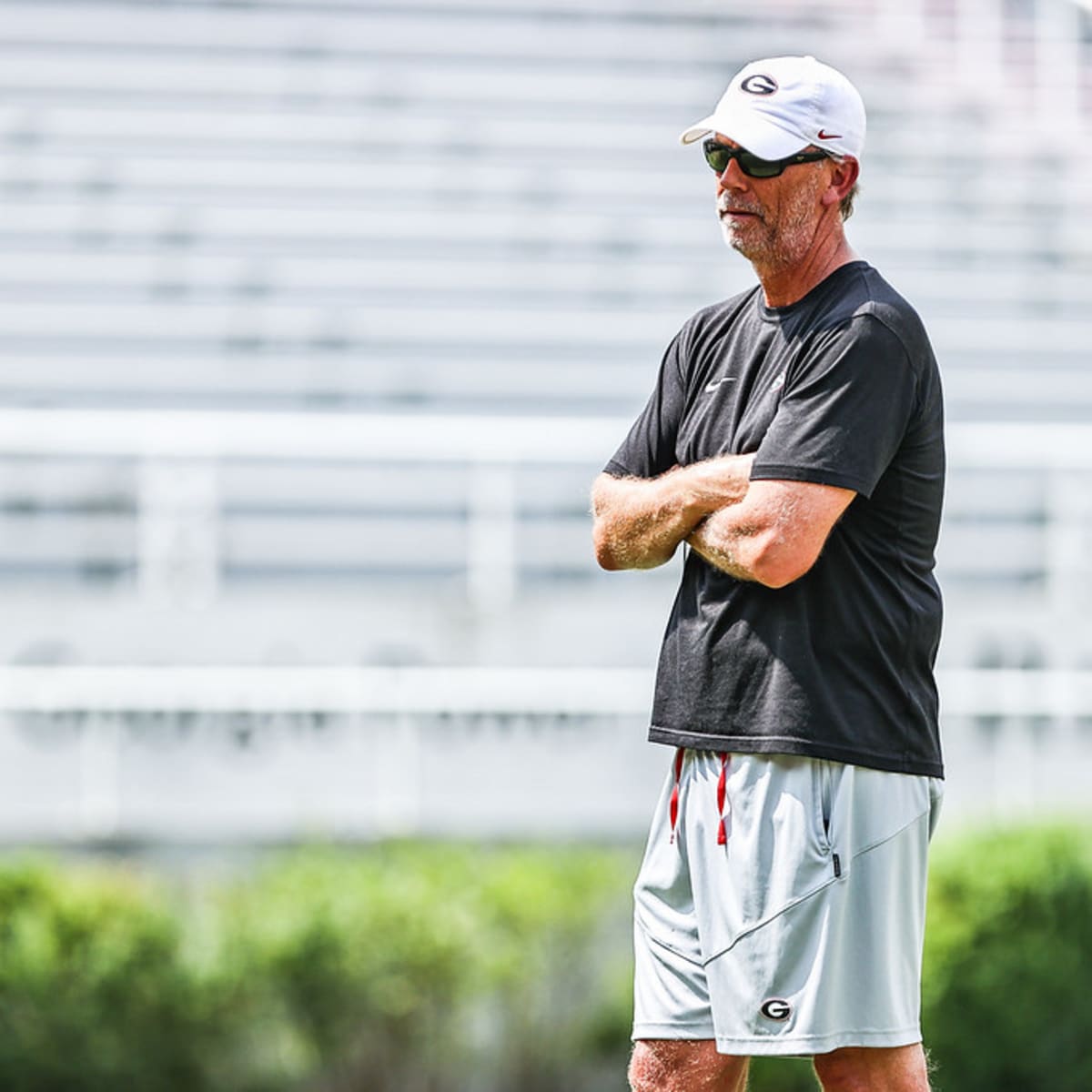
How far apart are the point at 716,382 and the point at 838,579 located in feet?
1.03

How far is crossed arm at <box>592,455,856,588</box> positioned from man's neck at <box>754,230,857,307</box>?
22 cm

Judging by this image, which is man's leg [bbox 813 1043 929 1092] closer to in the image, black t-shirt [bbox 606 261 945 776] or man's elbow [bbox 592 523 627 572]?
black t-shirt [bbox 606 261 945 776]

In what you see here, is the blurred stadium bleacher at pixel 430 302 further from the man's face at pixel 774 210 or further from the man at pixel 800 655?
the man's face at pixel 774 210

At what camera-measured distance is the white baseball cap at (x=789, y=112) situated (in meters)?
2.37

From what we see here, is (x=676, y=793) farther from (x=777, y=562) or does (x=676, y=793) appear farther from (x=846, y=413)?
(x=846, y=413)

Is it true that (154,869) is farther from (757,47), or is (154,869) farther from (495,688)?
(757,47)

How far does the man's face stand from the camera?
7.85ft

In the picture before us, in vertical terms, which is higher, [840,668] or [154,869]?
[840,668]

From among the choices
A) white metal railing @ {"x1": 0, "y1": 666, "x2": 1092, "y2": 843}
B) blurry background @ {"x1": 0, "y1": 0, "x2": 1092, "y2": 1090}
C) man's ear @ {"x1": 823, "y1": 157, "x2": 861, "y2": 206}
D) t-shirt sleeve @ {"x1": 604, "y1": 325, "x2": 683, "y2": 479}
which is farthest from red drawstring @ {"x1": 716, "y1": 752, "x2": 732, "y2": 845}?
blurry background @ {"x1": 0, "y1": 0, "x2": 1092, "y2": 1090}

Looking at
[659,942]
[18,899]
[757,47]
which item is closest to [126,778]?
[18,899]

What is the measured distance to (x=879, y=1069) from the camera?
91.3 inches

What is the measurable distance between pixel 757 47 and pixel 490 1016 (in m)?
7.85

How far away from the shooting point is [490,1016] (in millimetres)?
4977

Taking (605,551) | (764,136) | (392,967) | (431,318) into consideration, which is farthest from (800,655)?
(431,318)
